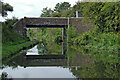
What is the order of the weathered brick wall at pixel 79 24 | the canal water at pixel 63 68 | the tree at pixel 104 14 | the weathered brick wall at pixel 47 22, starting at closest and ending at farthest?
the canal water at pixel 63 68
the tree at pixel 104 14
the weathered brick wall at pixel 47 22
the weathered brick wall at pixel 79 24

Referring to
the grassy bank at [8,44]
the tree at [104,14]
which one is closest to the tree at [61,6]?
the tree at [104,14]

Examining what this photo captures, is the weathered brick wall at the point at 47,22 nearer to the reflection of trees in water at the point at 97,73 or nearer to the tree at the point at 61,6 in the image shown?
the reflection of trees in water at the point at 97,73

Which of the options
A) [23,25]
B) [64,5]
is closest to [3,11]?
[23,25]

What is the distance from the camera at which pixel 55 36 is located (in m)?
46.9

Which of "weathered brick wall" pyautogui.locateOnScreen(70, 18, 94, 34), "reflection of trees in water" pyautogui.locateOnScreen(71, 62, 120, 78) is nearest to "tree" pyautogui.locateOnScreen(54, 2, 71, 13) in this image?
"weathered brick wall" pyautogui.locateOnScreen(70, 18, 94, 34)

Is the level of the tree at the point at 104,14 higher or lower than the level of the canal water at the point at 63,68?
higher

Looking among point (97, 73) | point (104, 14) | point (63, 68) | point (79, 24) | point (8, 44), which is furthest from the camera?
point (79, 24)

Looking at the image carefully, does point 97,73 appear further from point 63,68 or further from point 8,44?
point 8,44

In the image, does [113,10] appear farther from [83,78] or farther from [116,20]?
[83,78]

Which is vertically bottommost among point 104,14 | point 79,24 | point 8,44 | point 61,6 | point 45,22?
point 8,44

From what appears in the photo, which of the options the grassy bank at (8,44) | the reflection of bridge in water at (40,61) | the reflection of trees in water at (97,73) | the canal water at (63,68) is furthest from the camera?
the grassy bank at (8,44)

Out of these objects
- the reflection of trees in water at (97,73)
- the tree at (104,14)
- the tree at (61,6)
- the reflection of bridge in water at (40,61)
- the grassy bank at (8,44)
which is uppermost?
the tree at (61,6)

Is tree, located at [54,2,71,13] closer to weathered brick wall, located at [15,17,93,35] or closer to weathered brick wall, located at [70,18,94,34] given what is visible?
weathered brick wall, located at [70,18,94,34]

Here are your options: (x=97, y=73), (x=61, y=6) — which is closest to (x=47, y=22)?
(x=97, y=73)
